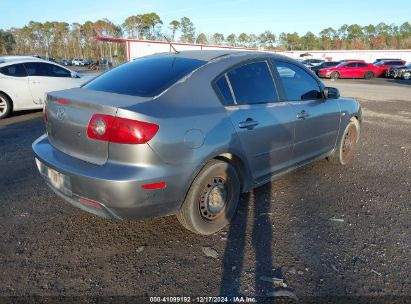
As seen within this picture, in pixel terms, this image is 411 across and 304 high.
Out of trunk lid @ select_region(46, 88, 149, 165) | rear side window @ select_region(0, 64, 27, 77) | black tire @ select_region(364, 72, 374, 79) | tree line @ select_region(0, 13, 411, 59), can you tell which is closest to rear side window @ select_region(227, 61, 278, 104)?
trunk lid @ select_region(46, 88, 149, 165)

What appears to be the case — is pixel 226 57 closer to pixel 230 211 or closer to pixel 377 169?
pixel 230 211

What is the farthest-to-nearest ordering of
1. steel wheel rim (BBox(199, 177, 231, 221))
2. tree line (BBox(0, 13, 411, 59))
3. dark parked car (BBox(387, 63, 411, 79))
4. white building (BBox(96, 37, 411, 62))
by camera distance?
1. tree line (BBox(0, 13, 411, 59))
2. white building (BBox(96, 37, 411, 62))
3. dark parked car (BBox(387, 63, 411, 79))
4. steel wheel rim (BBox(199, 177, 231, 221))

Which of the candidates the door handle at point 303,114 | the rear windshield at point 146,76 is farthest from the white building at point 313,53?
the door handle at point 303,114

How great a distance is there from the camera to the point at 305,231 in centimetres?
332

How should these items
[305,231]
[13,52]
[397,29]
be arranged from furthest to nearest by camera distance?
[397,29]
[13,52]
[305,231]

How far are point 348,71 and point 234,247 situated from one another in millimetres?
30476

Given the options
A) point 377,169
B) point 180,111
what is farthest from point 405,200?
point 180,111

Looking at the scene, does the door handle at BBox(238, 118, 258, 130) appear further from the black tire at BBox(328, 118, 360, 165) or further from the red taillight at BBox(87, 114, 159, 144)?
the black tire at BBox(328, 118, 360, 165)

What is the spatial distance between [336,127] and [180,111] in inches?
109

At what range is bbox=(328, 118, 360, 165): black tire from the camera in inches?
197

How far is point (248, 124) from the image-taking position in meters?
3.24

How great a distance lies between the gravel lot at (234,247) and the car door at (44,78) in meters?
4.97

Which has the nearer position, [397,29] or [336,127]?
[336,127]

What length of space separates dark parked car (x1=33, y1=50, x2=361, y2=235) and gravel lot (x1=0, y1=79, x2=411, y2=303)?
0.37 meters
